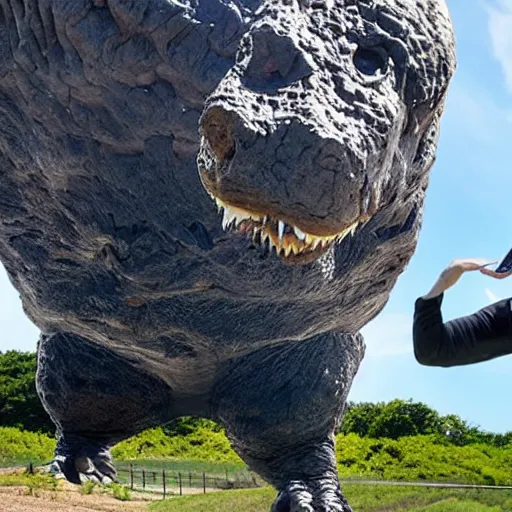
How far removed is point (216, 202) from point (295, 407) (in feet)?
7.08

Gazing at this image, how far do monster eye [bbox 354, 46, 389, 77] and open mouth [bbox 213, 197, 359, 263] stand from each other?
17.1 inches

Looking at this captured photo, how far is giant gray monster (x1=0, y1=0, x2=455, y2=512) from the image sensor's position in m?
2.18

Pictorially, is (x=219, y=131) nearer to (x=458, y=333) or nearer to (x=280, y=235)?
(x=280, y=235)

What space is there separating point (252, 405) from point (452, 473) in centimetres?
468

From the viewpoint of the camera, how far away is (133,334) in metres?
4.02

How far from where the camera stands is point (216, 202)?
7.70ft

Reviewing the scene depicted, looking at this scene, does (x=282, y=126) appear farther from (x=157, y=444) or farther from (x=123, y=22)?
(x=157, y=444)

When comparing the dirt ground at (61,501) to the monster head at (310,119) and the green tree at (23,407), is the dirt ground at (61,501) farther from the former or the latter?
the green tree at (23,407)

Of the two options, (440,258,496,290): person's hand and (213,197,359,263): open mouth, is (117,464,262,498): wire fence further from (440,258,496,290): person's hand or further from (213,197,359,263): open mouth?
(213,197,359,263): open mouth

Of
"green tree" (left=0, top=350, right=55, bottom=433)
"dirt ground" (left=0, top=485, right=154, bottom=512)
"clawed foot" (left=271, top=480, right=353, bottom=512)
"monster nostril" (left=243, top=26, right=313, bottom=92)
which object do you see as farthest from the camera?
"green tree" (left=0, top=350, right=55, bottom=433)

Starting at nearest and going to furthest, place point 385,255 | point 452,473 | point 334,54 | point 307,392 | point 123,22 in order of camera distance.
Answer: point 334,54 < point 123,22 < point 385,255 < point 307,392 < point 452,473

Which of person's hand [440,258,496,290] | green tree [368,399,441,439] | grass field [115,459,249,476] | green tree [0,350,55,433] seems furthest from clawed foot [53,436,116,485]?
green tree [0,350,55,433]

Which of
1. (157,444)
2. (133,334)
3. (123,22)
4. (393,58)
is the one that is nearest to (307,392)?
(133,334)

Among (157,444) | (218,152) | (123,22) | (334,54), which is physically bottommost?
(218,152)
